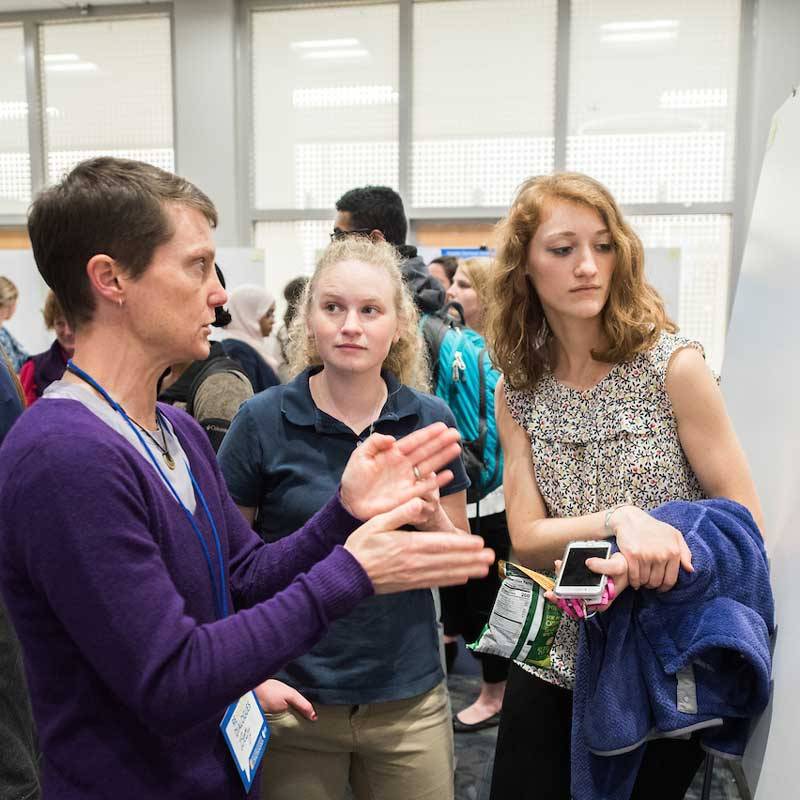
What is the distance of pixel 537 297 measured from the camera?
1687mm

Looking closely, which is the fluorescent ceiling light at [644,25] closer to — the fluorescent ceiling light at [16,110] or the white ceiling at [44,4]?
the white ceiling at [44,4]

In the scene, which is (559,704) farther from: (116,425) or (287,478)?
(116,425)

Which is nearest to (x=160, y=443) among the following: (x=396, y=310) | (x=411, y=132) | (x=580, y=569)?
(x=580, y=569)

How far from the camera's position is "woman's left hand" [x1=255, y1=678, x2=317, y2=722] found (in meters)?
1.36

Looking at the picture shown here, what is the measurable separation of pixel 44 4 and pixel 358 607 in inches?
297

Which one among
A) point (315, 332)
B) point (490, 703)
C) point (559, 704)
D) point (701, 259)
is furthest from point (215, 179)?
point (559, 704)

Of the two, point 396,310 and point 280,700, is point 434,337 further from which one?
point 280,700

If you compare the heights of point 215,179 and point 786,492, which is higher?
point 215,179

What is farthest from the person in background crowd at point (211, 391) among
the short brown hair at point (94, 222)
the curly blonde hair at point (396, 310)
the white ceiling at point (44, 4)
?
the white ceiling at point (44, 4)

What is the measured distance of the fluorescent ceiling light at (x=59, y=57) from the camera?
24.1 feet

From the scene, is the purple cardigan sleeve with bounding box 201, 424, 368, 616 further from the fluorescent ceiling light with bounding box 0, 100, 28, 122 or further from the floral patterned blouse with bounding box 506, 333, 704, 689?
the fluorescent ceiling light with bounding box 0, 100, 28, 122

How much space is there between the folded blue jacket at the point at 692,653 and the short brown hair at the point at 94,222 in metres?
0.91

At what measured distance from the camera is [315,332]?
166cm

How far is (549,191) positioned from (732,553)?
2.48 feet
